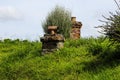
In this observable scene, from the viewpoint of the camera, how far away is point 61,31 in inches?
987

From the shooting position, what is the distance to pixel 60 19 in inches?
1021

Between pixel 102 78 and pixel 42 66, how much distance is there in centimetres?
294

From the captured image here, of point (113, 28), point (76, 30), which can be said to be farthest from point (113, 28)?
point (76, 30)

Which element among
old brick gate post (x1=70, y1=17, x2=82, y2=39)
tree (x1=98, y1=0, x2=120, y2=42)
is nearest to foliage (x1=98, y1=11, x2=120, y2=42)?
tree (x1=98, y1=0, x2=120, y2=42)

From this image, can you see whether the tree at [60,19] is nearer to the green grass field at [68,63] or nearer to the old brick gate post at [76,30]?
the old brick gate post at [76,30]

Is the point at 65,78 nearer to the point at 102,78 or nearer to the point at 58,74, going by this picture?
the point at 58,74

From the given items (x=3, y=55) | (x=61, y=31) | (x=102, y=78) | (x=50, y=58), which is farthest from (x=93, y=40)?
(x=61, y=31)

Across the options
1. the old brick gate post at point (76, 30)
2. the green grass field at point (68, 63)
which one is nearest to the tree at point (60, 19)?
Answer: the old brick gate post at point (76, 30)

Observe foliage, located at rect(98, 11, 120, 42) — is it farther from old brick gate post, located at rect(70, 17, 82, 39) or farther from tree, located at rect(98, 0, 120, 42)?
old brick gate post, located at rect(70, 17, 82, 39)

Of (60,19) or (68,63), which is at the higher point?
(60,19)

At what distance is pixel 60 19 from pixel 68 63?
12.9 m

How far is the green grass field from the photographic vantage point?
11.9 meters

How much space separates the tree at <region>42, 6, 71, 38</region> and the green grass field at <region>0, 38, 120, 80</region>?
921 cm

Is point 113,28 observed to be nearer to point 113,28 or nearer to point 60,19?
point 113,28
